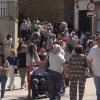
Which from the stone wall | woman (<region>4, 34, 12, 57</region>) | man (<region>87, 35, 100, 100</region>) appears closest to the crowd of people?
man (<region>87, 35, 100, 100</region>)

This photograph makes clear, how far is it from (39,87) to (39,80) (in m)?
0.24

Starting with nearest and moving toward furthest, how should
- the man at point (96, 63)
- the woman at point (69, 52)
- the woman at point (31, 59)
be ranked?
the man at point (96, 63)
the woman at point (31, 59)
the woman at point (69, 52)

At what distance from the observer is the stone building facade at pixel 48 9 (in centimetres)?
3862

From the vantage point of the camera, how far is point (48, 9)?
39.0 meters

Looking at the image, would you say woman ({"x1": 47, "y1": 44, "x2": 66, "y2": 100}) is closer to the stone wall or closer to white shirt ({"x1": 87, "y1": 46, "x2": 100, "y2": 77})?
white shirt ({"x1": 87, "y1": 46, "x2": 100, "y2": 77})

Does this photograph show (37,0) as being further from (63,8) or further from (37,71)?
(37,71)

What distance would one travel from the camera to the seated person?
557 inches

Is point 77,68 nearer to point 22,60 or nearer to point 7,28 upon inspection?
point 22,60

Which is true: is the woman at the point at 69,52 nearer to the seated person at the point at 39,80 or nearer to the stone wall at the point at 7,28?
the seated person at the point at 39,80

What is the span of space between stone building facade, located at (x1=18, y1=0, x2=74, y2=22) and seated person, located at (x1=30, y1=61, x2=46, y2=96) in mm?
24168

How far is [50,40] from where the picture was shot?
23.7 meters

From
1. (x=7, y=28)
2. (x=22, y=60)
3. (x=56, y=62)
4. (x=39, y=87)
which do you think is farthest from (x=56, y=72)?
(x=7, y=28)

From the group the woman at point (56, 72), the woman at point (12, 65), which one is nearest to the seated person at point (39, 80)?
the woman at point (56, 72)

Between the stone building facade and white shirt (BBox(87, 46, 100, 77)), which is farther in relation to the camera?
the stone building facade
